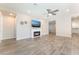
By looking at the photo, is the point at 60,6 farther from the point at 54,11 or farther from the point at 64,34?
the point at 64,34

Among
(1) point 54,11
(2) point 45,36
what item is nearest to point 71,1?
(1) point 54,11

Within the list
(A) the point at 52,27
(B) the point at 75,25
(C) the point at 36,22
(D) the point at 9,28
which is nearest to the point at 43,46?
(A) the point at 52,27

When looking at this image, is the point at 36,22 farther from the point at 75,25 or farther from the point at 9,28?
the point at 75,25

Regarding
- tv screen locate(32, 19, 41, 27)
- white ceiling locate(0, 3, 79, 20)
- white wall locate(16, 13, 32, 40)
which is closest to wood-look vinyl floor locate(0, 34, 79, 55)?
white wall locate(16, 13, 32, 40)

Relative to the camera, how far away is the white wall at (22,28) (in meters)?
3.61

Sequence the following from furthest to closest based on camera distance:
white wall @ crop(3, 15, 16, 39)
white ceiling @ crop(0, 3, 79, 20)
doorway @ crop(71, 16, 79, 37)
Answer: white wall @ crop(3, 15, 16, 39) → doorway @ crop(71, 16, 79, 37) → white ceiling @ crop(0, 3, 79, 20)

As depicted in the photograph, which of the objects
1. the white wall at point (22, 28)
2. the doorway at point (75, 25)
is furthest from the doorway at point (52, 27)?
the white wall at point (22, 28)

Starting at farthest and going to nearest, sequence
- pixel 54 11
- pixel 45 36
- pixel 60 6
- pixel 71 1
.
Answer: pixel 45 36 → pixel 54 11 → pixel 60 6 → pixel 71 1

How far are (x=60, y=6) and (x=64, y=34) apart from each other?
3.02 feet

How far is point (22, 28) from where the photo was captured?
3732mm

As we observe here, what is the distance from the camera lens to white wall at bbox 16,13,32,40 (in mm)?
3611

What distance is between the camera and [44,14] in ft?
11.8

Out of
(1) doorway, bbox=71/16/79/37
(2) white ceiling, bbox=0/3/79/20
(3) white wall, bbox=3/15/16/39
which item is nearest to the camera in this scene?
(2) white ceiling, bbox=0/3/79/20

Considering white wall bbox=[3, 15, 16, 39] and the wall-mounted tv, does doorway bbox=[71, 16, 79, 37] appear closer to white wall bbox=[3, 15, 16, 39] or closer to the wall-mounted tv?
the wall-mounted tv
